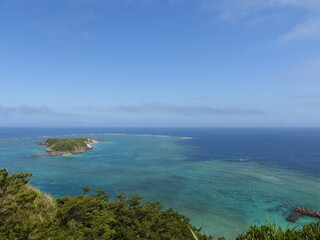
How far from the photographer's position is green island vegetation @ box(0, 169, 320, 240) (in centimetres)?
1158

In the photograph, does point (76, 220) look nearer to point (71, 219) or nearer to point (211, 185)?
point (71, 219)

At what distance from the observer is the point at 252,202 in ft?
118

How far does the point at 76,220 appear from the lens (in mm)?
17672

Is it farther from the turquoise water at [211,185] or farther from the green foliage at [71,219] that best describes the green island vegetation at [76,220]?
the turquoise water at [211,185]

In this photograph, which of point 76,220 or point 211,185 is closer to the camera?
point 76,220

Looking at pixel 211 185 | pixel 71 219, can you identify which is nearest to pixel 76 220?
pixel 71 219

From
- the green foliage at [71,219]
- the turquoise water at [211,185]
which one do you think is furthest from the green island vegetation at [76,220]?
the turquoise water at [211,185]

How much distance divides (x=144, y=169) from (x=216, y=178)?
2381cm

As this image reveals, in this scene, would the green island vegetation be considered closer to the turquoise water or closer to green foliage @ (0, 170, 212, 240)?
green foliage @ (0, 170, 212, 240)

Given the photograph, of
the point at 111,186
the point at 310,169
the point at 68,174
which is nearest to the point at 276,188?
the point at 310,169

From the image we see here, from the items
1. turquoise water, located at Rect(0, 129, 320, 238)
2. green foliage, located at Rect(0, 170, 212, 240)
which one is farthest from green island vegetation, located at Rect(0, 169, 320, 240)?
turquoise water, located at Rect(0, 129, 320, 238)

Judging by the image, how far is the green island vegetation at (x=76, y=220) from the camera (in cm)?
1158

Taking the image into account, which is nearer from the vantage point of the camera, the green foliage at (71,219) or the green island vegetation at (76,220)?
the green island vegetation at (76,220)

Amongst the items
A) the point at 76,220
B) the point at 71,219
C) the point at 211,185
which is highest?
the point at 71,219
